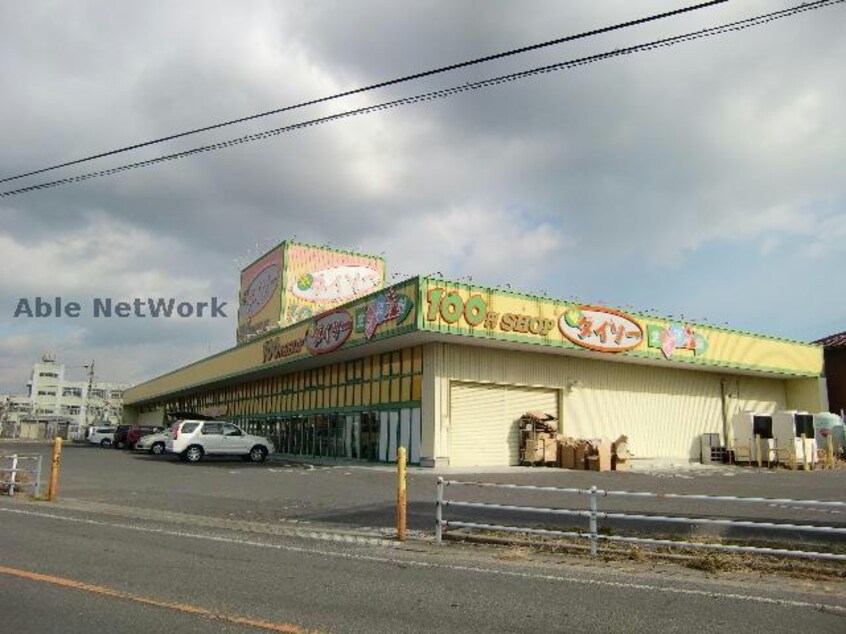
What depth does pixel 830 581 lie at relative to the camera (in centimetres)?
791

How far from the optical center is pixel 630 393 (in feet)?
101

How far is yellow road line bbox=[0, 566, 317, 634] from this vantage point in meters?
5.59

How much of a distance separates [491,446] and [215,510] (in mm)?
13721

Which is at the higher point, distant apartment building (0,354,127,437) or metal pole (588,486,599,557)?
distant apartment building (0,354,127,437)

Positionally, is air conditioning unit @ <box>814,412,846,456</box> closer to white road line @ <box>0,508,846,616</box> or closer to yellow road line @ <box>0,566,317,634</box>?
white road line @ <box>0,508,846,616</box>

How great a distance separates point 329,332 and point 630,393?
13.5 meters

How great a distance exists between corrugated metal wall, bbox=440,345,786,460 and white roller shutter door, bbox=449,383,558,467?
20.4 inches

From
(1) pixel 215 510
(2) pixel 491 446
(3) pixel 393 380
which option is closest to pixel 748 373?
(2) pixel 491 446

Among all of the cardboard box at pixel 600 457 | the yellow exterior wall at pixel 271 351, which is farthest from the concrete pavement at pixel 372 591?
the cardboard box at pixel 600 457

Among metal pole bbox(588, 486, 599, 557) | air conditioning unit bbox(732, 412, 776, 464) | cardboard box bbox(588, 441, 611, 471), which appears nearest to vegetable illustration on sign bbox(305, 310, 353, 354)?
cardboard box bbox(588, 441, 611, 471)

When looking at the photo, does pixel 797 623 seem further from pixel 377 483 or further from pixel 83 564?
pixel 377 483

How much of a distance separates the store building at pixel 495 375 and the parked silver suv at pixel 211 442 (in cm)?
380

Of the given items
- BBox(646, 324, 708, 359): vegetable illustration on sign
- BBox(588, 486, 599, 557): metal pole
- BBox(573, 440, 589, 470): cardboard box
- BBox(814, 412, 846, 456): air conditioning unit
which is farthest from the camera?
BBox(814, 412, 846, 456): air conditioning unit

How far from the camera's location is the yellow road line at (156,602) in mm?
5594
